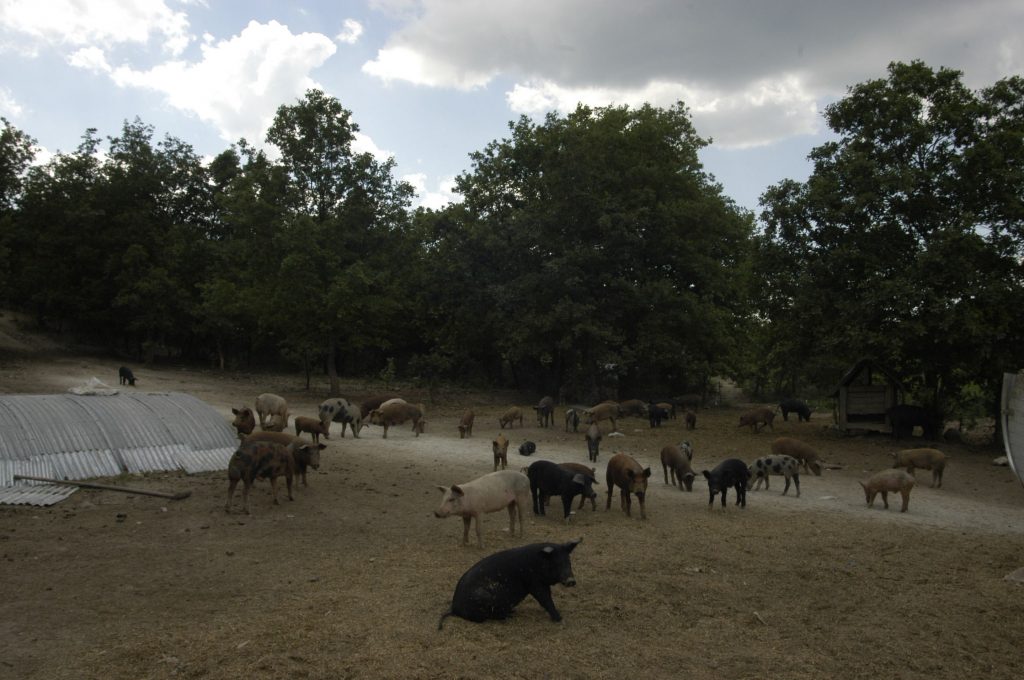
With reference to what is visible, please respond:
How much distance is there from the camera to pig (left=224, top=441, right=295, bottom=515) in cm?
1166

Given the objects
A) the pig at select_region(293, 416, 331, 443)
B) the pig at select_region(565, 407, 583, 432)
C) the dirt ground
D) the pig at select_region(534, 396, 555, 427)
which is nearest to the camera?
the dirt ground

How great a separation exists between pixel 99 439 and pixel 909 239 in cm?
2257

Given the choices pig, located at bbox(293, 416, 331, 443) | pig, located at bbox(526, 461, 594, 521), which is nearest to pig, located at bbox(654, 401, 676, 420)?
pig, located at bbox(293, 416, 331, 443)

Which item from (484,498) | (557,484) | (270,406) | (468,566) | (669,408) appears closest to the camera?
(468,566)

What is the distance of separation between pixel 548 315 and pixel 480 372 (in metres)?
14.2

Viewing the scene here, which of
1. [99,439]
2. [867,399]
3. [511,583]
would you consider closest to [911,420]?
[867,399]

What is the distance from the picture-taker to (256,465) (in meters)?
11.8

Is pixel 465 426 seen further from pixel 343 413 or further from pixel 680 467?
pixel 680 467

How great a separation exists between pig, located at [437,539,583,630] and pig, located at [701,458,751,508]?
6.40 m

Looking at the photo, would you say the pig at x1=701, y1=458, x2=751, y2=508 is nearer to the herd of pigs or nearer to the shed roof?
the herd of pigs

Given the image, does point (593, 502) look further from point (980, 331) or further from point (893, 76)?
point (893, 76)

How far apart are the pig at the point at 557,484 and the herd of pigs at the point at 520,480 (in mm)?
17

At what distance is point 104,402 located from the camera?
15.5 m

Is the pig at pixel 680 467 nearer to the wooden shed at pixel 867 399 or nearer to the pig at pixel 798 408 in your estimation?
the wooden shed at pixel 867 399
